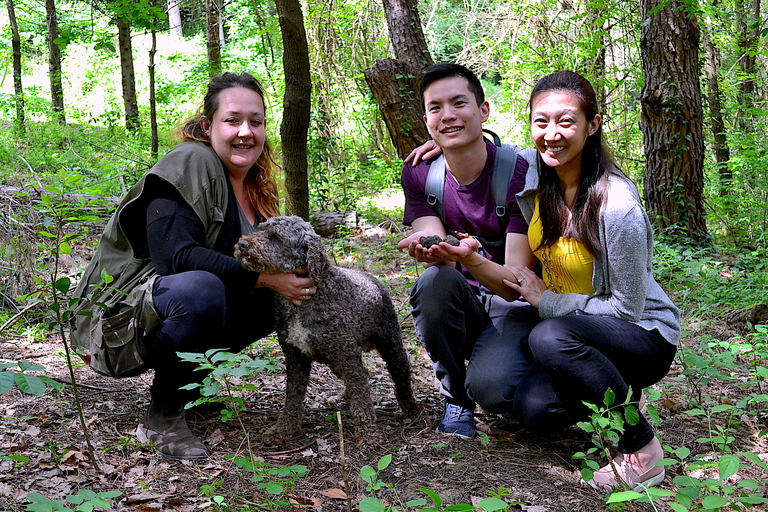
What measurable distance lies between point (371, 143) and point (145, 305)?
10.3m

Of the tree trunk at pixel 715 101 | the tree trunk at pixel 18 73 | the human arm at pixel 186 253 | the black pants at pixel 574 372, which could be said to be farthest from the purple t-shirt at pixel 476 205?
the tree trunk at pixel 18 73

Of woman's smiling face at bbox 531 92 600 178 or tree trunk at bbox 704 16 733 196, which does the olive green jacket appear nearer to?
woman's smiling face at bbox 531 92 600 178

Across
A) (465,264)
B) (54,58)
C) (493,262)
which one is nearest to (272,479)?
(465,264)

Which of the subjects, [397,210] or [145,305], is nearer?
[145,305]

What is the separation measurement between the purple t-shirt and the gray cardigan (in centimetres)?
63

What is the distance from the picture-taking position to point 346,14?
10359 millimetres

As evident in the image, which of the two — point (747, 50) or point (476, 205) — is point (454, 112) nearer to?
point (476, 205)

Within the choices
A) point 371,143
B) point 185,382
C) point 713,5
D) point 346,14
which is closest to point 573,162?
point 185,382

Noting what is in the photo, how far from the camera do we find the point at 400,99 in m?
7.52

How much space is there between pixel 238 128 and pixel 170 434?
1.83 meters

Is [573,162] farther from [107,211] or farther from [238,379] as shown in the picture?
[107,211]

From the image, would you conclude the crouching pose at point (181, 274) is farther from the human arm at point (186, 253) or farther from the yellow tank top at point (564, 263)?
the yellow tank top at point (564, 263)

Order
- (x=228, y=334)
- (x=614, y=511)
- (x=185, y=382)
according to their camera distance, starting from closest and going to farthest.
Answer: (x=614, y=511), (x=185, y=382), (x=228, y=334)

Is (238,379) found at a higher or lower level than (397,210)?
lower
